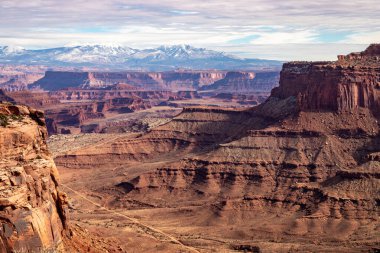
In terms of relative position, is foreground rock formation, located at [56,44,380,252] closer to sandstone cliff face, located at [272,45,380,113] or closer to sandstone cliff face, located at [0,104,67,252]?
sandstone cliff face, located at [272,45,380,113]

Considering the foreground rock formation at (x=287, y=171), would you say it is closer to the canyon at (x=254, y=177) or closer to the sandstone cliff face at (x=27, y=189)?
the canyon at (x=254, y=177)

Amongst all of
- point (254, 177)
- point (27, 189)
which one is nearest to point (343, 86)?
point (254, 177)

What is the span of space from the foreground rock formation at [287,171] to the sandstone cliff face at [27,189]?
1734 inches

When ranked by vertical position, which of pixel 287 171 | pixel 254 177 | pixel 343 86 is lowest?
pixel 254 177

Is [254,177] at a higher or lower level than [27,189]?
lower

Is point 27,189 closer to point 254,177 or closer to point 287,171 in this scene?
point 254,177

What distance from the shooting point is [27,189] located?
52125 millimetres

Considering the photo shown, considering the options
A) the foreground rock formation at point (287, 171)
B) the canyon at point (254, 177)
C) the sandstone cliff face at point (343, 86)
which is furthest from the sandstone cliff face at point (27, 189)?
the sandstone cliff face at point (343, 86)

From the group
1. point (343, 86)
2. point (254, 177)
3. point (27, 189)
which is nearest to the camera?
point (27, 189)

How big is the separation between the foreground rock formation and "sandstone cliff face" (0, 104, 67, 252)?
44056mm

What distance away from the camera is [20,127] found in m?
56.3

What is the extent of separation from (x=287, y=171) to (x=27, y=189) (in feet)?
249

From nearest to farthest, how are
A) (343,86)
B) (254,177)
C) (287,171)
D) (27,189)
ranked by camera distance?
(27,189) < (287,171) < (254,177) < (343,86)

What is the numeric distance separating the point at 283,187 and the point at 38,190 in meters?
70.4
